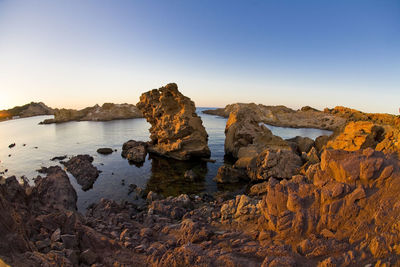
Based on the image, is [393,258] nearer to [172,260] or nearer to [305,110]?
[172,260]

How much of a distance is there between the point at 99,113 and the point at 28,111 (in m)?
70.3

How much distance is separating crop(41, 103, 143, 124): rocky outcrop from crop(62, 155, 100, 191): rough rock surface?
79769 mm

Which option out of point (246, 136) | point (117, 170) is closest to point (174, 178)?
point (117, 170)

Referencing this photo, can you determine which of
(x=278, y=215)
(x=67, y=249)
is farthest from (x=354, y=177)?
(x=67, y=249)

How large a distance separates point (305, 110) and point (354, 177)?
4479 inches

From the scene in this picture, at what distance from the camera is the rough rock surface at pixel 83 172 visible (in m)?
20.6

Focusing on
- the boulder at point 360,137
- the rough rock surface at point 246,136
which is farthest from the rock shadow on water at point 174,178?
the boulder at point 360,137

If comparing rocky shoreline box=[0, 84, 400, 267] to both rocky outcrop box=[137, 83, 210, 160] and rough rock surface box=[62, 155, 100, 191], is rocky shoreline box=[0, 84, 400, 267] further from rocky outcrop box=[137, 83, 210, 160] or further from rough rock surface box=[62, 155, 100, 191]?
rocky outcrop box=[137, 83, 210, 160]

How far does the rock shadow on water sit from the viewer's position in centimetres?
2003

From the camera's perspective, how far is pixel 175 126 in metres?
32.6

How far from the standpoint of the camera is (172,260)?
676 centimetres

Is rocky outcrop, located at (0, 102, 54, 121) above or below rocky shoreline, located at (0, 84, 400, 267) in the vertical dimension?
above

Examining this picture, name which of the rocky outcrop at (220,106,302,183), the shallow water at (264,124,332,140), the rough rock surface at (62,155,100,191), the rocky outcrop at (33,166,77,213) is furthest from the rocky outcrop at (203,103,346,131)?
the rocky outcrop at (33,166,77,213)

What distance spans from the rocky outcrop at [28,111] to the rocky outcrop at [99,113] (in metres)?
44.5
